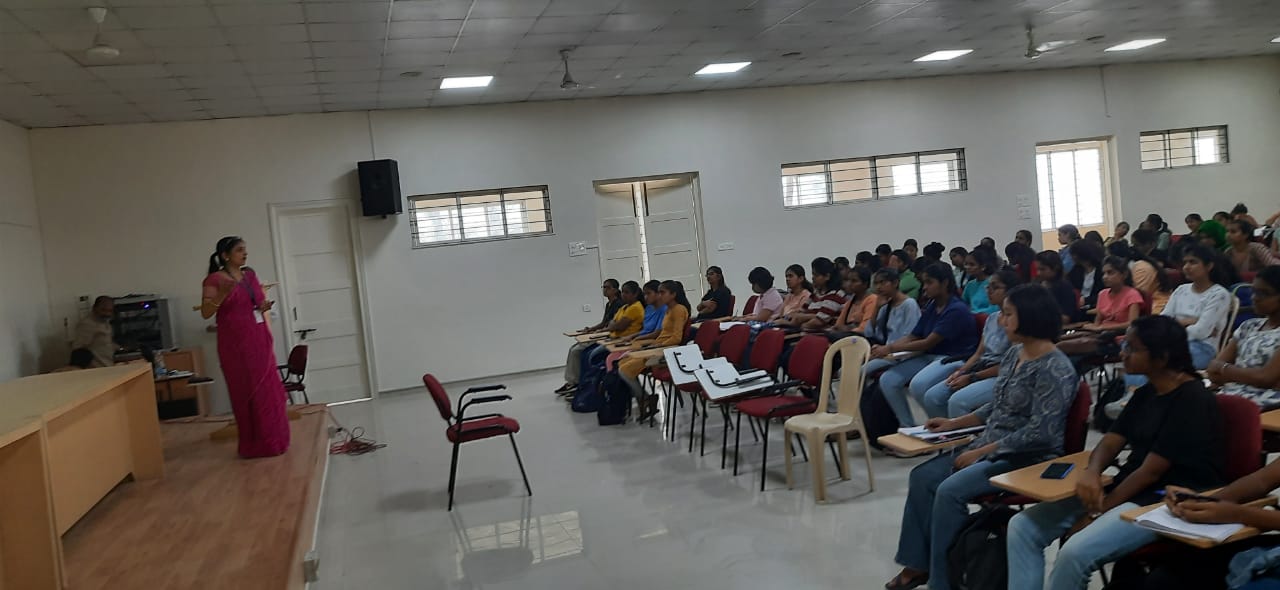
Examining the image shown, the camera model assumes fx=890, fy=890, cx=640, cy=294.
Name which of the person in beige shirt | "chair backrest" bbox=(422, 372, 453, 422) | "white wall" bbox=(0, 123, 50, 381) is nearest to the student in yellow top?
"chair backrest" bbox=(422, 372, 453, 422)

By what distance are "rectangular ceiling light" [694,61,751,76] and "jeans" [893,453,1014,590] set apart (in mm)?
6786

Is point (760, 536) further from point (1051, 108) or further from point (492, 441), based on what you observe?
point (1051, 108)

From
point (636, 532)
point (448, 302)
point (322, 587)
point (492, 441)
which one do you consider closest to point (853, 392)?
point (636, 532)

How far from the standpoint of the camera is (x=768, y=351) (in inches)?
227

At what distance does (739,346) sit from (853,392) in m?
1.59

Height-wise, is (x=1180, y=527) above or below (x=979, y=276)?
below

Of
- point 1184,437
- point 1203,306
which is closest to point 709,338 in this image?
point 1203,306

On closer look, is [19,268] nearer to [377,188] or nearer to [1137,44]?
[377,188]

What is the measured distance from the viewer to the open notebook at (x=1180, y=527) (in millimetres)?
2178

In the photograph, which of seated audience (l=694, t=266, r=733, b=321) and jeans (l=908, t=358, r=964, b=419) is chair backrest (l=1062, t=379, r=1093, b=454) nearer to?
jeans (l=908, t=358, r=964, b=419)

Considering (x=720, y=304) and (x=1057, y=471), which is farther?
(x=720, y=304)

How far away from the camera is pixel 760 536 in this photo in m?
4.13

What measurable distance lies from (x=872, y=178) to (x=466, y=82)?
17.7 ft

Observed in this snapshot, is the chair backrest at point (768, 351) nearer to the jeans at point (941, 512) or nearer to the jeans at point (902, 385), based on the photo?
the jeans at point (902, 385)
